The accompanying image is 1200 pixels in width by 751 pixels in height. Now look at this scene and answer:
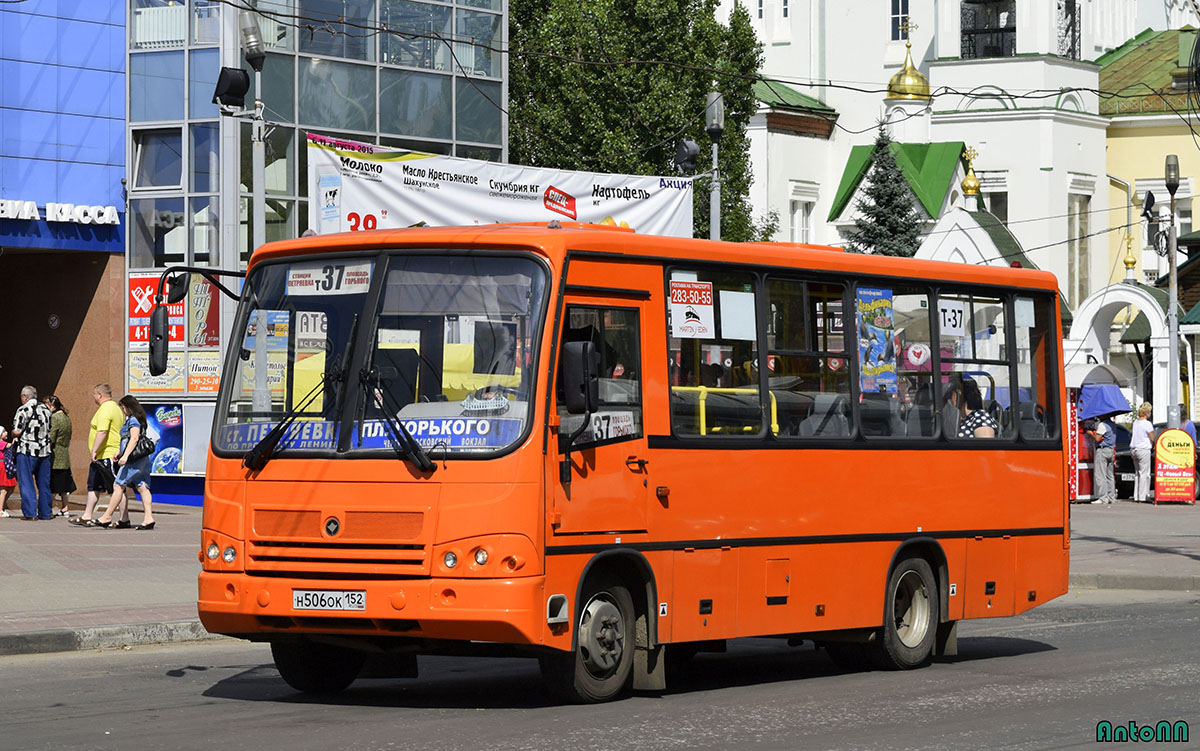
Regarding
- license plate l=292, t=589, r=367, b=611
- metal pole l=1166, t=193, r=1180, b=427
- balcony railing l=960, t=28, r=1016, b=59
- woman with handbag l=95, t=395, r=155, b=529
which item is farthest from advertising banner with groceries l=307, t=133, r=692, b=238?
balcony railing l=960, t=28, r=1016, b=59

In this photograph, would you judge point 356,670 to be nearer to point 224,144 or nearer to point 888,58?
point 224,144

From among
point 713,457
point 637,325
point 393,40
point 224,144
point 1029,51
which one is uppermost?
point 1029,51

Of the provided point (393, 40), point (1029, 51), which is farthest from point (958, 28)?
point (393, 40)

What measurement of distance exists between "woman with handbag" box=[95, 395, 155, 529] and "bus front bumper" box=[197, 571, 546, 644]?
13623mm

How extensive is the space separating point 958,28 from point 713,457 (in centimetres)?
7071

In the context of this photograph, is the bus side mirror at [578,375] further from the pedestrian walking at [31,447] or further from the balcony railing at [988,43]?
the balcony railing at [988,43]

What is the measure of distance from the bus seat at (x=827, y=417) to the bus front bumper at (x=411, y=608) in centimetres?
289

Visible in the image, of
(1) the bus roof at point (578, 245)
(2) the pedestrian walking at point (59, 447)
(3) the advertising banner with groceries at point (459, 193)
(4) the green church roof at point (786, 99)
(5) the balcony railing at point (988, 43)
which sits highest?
(5) the balcony railing at point (988, 43)

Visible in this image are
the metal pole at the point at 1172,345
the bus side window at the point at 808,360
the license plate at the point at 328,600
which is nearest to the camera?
the license plate at the point at 328,600

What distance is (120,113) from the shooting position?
32.3 m

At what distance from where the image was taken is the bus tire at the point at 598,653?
11297 mm

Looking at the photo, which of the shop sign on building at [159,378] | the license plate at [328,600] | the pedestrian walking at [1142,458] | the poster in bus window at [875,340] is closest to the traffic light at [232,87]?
the poster in bus window at [875,340]

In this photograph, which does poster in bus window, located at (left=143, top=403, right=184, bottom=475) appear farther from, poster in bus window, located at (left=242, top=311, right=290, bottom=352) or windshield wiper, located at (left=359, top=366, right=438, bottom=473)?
windshield wiper, located at (left=359, top=366, right=438, bottom=473)

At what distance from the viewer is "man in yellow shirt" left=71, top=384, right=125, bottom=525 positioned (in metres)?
25.6
